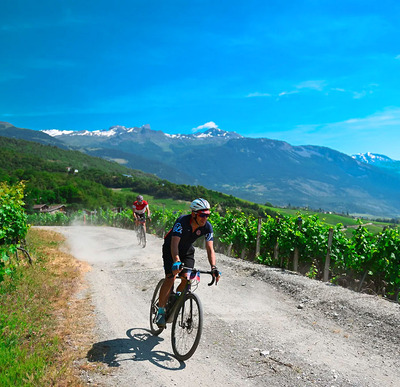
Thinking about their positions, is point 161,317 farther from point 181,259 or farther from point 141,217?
point 141,217

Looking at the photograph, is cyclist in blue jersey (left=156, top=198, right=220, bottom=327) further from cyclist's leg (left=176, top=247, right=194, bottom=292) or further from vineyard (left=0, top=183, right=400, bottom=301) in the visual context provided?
vineyard (left=0, top=183, right=400, bottom=301)

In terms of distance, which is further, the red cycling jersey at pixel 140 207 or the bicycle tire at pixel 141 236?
the bicycle tire at pixel 141 236

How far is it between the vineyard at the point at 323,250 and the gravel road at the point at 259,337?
1.57 metres

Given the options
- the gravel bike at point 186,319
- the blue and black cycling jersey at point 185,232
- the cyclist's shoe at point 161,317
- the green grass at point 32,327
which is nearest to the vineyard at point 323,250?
the blue and black cycling jersey at point 185,232

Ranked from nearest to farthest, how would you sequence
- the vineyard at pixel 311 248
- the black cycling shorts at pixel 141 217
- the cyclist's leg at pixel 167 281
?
1. the cyclist's leg at pixel 167 281
2. the vineyard at pixel 311 248
3. the black cycling shorts at pixel 141 217

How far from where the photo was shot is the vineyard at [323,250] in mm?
10781

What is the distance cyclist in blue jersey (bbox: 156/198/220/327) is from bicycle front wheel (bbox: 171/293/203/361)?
0.36 meters

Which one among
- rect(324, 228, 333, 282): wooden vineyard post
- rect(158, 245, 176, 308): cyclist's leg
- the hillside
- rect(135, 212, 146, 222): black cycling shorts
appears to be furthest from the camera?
the hillside

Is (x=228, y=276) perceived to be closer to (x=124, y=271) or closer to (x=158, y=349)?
(x=124, y=271)

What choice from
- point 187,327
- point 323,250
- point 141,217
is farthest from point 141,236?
point 187,327

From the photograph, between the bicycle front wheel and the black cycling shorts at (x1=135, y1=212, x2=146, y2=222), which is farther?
the black cycling shorts at (x1=135, y1=212, x2=146, y2=222)

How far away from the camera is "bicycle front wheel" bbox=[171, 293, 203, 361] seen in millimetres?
5684

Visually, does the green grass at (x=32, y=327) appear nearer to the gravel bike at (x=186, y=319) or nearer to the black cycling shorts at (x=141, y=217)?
the gravel bike at (x=186, y=319)

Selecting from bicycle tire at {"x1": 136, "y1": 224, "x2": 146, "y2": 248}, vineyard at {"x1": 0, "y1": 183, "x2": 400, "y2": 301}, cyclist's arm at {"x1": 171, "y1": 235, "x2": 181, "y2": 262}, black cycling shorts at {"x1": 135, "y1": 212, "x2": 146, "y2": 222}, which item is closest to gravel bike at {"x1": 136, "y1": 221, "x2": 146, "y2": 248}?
bicycle tire at {"x1": 136, "y1": 224, "x2": 146, "y2": 248}
